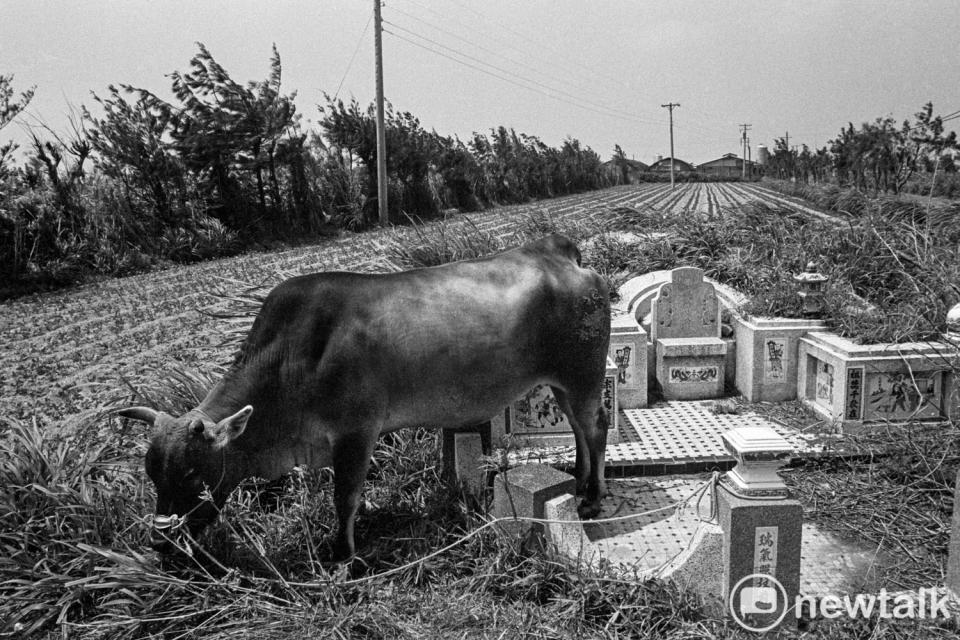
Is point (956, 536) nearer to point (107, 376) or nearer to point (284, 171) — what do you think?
point (107, 376)

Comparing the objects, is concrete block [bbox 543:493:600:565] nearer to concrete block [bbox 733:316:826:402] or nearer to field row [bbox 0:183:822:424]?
field row [bbox 0:183:822:424]

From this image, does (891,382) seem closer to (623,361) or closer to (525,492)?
(623,361)

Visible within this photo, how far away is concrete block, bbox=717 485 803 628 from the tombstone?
4.30m

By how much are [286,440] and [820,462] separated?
4433 mm

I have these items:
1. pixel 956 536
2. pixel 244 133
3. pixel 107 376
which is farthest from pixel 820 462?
pixel 244 133

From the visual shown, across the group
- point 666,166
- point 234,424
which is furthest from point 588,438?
point 666,166

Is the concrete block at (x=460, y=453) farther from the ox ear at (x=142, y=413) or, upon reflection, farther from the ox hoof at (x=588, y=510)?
the ox ear at (x=142, y=413)

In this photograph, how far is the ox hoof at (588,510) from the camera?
5445mm

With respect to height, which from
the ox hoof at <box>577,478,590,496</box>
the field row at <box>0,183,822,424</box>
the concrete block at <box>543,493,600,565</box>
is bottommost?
the ox hoof at <box>577,478,590,496</box>

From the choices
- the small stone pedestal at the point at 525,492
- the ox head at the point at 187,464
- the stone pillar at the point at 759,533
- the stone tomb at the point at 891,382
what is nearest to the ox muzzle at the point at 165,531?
the ox head at the point at 187,464

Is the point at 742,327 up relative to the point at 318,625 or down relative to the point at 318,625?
up

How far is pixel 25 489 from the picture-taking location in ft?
15.4

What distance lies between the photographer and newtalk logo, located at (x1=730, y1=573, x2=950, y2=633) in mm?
3908

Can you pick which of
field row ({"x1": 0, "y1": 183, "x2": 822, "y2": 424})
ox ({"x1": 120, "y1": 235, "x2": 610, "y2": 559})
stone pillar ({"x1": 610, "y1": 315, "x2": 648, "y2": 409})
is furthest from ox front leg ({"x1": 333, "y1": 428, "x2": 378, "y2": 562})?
stone pillar ({"x1": 610, "y1": 315, "x2": 648, "y2": 409})
